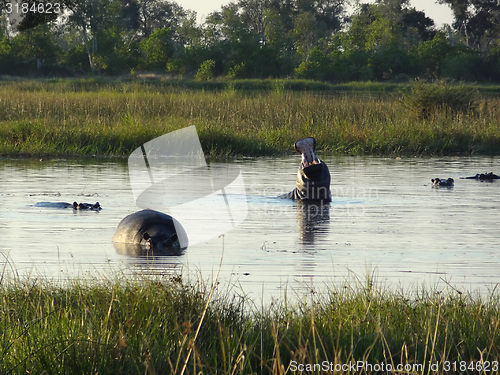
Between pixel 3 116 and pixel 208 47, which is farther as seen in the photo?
pixel 208 47

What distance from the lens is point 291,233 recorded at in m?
8.02

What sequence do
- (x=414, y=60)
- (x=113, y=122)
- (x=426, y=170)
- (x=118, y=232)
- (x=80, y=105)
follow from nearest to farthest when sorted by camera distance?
(x=118, y=232)
(x=426, y=170)
(x=113, y=122)
(x=80, y=105)
(x=414, y=60)

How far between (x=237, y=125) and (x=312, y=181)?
30.1 feet

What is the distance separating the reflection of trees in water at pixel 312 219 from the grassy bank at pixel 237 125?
23.5 ft

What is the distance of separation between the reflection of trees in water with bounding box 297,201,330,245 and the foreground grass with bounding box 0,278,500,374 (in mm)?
3157

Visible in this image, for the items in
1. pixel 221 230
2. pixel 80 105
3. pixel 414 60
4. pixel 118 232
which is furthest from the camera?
pixel 414 60

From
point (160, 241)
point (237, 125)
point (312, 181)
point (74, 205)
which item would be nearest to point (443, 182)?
point (312, 181)

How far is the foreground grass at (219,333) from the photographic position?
3.54 meters

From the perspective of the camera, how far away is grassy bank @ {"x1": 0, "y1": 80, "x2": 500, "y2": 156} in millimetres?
17141

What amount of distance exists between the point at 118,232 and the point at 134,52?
53798 millimetres

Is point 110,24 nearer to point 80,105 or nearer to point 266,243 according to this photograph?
point 80,105

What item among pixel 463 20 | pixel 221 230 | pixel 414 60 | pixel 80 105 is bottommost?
pixel 221 230

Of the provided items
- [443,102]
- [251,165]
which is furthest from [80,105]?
[443,102]

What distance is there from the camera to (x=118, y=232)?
24.1ft
